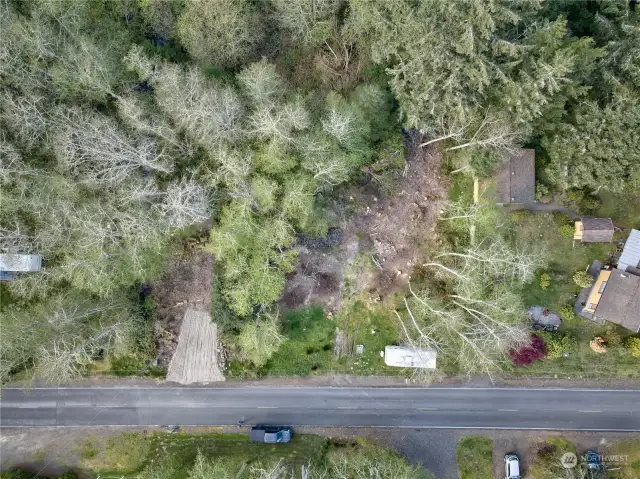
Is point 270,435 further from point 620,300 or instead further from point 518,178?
point 620,300

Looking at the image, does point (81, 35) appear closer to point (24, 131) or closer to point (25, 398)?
point (24, 131)

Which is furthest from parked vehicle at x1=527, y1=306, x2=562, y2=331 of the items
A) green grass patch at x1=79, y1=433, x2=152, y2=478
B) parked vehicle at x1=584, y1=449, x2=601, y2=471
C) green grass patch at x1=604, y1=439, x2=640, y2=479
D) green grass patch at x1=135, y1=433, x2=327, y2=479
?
green grass patch at x1=79, y1=433, x2=152, y2=478

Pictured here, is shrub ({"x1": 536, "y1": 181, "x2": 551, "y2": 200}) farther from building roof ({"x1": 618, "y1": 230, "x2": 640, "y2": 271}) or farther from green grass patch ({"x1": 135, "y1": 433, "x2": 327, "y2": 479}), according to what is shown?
green grass patch ({"x1": 135, "y1": 433, "x2": 327, "y2": 479})

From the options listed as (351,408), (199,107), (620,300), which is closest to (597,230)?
(620,300)

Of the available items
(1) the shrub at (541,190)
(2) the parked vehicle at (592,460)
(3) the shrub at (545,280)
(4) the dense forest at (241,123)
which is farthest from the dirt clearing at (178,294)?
(2) the parked vehicle at (592,460)

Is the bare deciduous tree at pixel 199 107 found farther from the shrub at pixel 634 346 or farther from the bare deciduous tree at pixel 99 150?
the shrub at pixel 634 346

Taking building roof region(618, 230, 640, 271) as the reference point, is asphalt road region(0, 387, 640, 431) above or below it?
below

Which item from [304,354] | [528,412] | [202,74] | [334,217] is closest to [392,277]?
[334,217]
